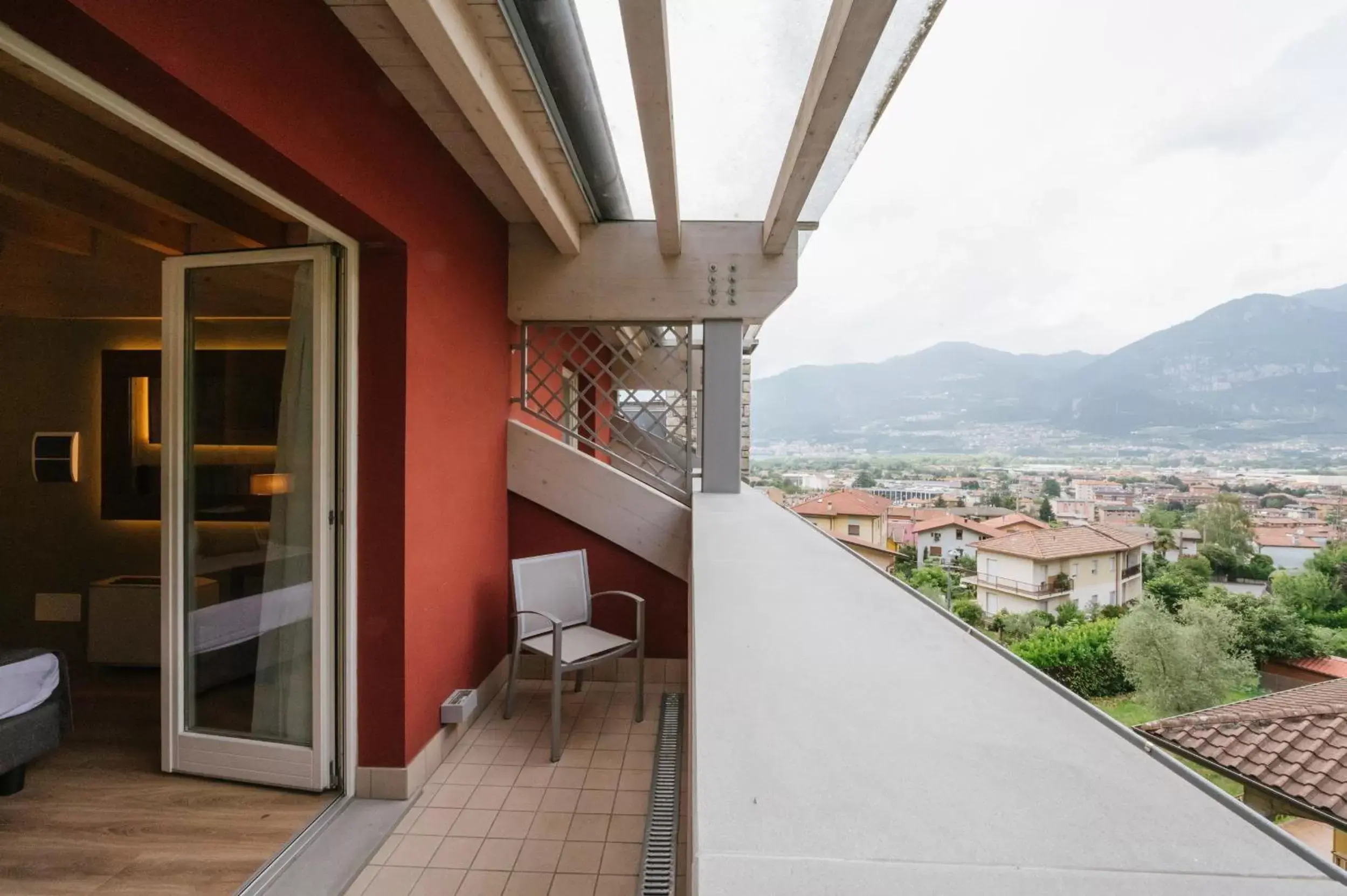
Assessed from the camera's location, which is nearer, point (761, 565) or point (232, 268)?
point (761, 565)

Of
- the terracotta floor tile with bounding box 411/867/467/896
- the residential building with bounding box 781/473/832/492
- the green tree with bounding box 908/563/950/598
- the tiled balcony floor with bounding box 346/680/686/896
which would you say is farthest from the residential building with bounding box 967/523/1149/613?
the terracotta floor tile with bounding box 411/867/467/896

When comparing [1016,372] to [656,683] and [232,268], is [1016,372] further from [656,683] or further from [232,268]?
[232,268]

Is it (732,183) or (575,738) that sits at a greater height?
(732,183)

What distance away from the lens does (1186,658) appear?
5.73 feet

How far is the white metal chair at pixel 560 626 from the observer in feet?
9.16

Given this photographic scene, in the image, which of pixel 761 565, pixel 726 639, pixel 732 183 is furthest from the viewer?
pixel 732 183

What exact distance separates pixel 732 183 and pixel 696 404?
2360mm

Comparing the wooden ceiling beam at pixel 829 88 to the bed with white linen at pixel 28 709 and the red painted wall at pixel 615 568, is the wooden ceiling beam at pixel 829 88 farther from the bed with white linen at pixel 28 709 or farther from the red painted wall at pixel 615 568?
the bed with white linen at pixel 28 709

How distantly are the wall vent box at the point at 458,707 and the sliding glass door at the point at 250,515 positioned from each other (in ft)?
1.48

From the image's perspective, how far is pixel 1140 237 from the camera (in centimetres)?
320

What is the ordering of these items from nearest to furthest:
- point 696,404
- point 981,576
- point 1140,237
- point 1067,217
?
point 981,576
point 1140,237
point 1067,217
point 696,404

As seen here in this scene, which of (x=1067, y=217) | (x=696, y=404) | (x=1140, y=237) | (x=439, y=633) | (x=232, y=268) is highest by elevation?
(x=1067, y=217)

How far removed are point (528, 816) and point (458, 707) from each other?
2.01ft

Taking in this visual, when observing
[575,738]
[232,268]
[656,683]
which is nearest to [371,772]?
[575,738]
